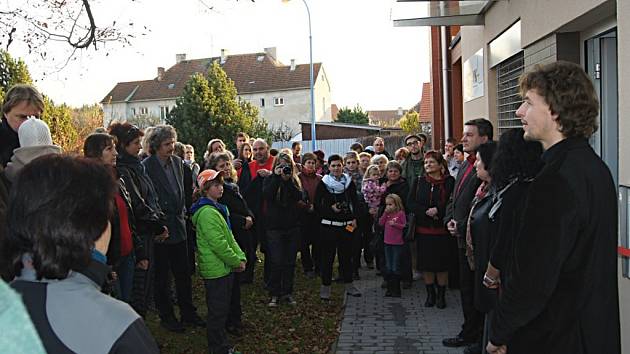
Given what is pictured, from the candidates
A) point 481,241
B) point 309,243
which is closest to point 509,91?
point 309,243

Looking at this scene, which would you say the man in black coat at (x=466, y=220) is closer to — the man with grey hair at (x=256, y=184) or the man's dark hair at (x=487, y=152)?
the man's dark hair at (x=487, y=152)

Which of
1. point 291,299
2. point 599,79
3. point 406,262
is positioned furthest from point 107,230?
point 406,262

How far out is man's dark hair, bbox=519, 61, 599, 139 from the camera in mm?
2871

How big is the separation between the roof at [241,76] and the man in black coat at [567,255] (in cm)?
6656

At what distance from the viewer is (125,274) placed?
18.5ft

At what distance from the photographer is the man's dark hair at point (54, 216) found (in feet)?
6.03

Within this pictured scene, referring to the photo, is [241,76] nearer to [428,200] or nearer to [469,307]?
[428,200]

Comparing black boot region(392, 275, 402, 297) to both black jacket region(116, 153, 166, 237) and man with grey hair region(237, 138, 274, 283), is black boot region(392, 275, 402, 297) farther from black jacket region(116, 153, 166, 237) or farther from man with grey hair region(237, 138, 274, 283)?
black jacket region(116, 153, 166, 237)

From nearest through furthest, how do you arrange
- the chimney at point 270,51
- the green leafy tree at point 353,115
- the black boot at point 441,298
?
1. the black boot at point 441,298
2. the green leafy tree at point 353,115
3. the chimney at point 270,51

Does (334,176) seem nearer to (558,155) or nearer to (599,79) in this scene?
(599,79)

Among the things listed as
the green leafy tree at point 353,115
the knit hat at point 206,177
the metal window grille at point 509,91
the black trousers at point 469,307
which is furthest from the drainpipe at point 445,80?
the green leafy tree at point 353,115

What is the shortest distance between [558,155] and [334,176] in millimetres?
5808

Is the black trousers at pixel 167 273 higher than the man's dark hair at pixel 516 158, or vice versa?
the man's dark hair at pixel 516 158

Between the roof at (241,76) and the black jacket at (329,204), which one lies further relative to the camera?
the roof at (241,76)
